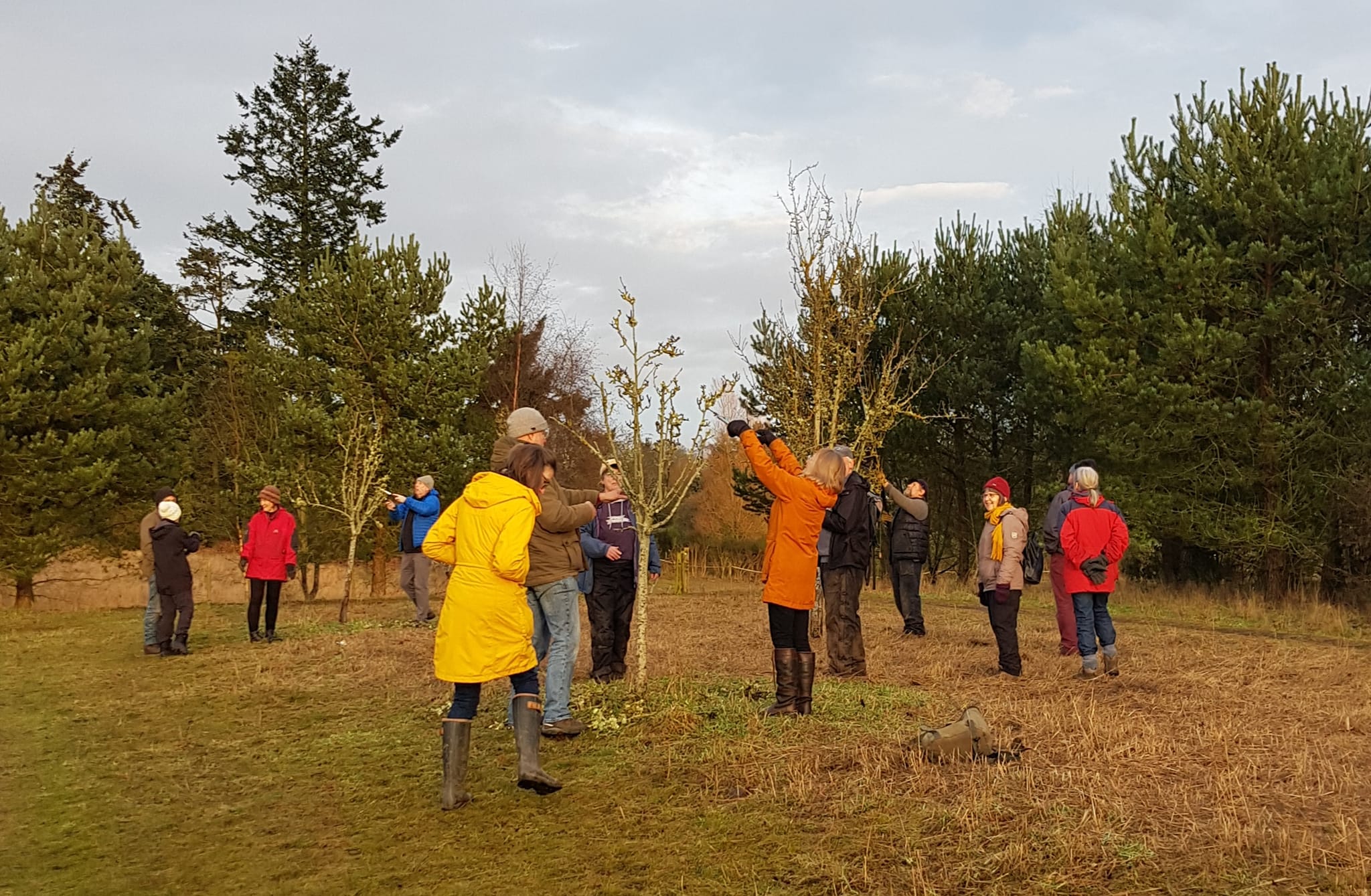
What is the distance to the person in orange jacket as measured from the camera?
268 inches

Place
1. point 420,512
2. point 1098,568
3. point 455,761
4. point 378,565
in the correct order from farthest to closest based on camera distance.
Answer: point 378,565
point 420,512
point 1098,568
point 455,761

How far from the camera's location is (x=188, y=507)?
79.1ft

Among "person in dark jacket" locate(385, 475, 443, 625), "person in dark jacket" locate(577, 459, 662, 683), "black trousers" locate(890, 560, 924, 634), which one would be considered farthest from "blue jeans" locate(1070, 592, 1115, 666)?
"person in dark jacket" locate(385, 475, 443, 625)

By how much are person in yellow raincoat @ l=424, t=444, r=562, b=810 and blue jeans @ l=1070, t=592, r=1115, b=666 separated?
18.1 ft

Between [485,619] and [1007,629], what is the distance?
18.3 feet

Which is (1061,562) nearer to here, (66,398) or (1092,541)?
(1092,541)

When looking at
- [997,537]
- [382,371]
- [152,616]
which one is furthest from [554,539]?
[382,371]

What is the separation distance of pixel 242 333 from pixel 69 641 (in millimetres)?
18980

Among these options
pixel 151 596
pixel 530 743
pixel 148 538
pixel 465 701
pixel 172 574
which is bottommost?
pixel 530 743

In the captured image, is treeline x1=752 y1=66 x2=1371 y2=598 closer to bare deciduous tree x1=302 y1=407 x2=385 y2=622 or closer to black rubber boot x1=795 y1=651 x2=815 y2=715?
bare deciduous tree x1=302 y1=407 x2=385 y2=622

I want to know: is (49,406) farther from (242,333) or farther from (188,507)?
(242,333)

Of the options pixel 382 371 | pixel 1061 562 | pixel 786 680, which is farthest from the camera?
pixel 382 371

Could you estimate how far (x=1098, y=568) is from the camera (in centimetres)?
890

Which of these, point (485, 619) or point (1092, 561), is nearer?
point (485, 619)
